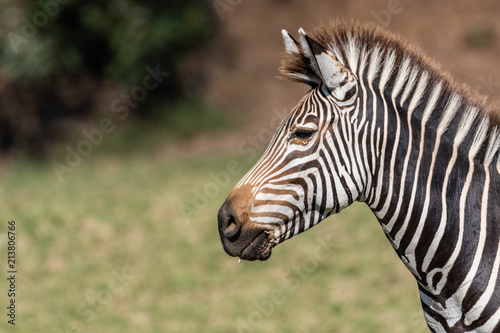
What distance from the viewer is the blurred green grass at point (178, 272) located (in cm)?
834

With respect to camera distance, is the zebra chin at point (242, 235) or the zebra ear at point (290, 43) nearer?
the zebra chin at point (242, 235)

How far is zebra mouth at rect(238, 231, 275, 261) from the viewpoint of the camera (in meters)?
3.15

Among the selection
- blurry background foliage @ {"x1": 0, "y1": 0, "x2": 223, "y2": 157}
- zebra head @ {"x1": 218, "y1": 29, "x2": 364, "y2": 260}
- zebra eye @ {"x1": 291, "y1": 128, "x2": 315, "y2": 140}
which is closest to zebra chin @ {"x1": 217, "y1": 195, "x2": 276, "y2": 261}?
zebra head @ {"x1": 218, "y1": 29, "x2": 364, "y2": 260}

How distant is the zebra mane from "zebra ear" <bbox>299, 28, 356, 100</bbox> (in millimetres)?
91

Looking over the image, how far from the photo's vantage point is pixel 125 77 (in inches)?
684

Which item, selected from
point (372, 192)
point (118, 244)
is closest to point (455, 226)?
point (372, 192)

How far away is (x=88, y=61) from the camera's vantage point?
62.9 feet

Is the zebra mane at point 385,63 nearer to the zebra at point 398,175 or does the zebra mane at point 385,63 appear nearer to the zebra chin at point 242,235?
the zebra at point 398,175

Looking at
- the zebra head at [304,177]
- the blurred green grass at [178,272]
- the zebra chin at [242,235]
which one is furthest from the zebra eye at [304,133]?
the blurred green grass at [178,272]

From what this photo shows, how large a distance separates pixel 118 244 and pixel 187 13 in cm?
960

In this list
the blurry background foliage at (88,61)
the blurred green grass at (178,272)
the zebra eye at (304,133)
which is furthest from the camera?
the blurry background foliage at (88,61)

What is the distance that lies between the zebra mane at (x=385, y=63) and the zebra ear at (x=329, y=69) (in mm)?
91

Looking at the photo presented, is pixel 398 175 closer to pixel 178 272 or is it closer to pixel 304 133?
pixel 304 133

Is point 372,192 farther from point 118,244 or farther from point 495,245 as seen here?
point 118,244
